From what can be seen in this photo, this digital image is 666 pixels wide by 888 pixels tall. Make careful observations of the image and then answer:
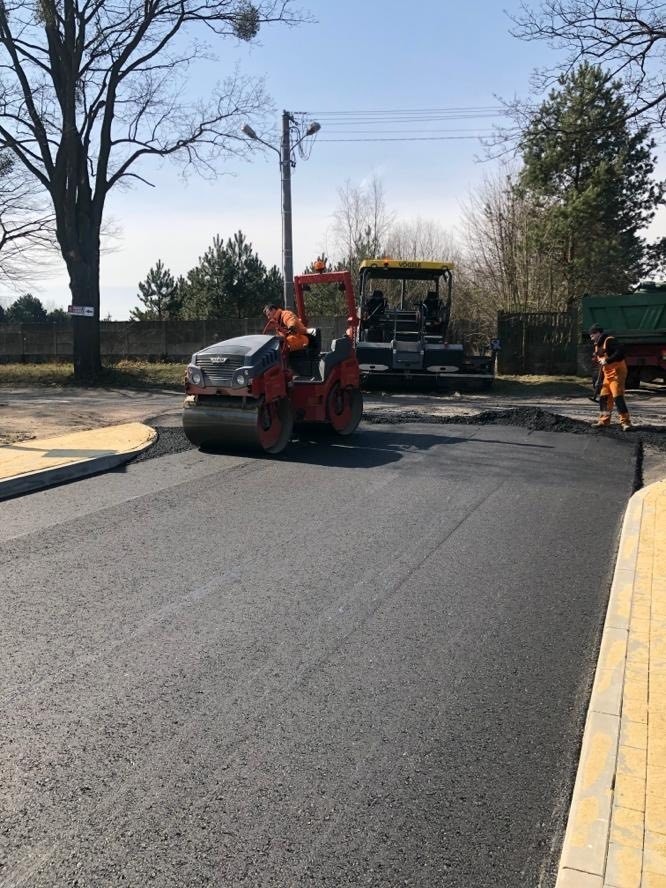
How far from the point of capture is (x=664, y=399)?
1716cm

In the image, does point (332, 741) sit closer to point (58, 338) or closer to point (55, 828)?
point (55, 828)

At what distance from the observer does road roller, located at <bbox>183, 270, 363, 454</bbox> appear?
31.8 feet

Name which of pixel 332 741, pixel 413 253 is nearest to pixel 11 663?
pixel 332 741

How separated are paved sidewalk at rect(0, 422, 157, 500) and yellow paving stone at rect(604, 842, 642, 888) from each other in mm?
6636

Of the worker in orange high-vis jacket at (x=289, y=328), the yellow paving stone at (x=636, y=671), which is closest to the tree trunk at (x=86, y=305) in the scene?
the worker in orange high-vis jacket at (x=289, y=328)

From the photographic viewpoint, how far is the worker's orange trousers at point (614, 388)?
12.2 m

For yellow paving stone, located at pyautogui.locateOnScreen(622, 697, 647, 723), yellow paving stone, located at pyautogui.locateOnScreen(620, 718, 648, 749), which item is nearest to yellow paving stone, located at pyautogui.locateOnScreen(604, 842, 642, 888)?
yellow paving stone, located at pyautogui.locateOnScreen(620, 718, 648, 749)

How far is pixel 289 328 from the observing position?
1092 centimetres

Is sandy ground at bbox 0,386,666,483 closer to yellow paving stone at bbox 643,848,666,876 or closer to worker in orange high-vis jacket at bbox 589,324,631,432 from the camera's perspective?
worker in orange high-vis jacket at bbox 589,324,631,432

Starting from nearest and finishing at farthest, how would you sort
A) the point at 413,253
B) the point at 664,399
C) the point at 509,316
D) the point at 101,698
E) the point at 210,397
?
the point at 101,698
the point at 210,397
the point at 664,399
the point at 509,316
the point at 413,253

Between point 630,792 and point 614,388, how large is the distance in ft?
33.4

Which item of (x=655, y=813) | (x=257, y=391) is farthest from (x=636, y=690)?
(x=257, y=391)

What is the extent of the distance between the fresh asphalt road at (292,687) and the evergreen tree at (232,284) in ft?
93.6

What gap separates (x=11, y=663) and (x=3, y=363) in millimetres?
29568
